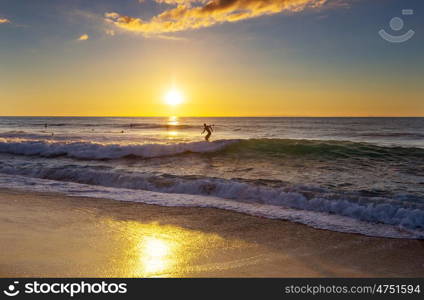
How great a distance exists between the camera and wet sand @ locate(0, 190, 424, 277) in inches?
162

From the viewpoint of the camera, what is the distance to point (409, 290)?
146 inches

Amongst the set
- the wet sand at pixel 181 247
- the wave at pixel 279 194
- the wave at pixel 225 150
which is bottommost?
the wet sand at pixel 181 247

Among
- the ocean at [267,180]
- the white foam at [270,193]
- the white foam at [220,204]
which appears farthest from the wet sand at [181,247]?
the white foam at [270,193]

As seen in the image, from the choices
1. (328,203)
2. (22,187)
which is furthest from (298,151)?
(22,187)

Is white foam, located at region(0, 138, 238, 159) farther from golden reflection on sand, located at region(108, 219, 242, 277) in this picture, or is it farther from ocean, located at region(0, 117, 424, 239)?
golden reflection on sand, located at region(108, 219, 242, 277)

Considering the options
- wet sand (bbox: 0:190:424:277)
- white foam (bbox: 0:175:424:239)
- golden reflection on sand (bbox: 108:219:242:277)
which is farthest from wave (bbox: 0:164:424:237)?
golden reflection on sand (bbox: 108:219:242:277)

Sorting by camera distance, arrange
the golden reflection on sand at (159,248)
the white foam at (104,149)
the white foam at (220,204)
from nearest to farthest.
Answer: the golden reflection on sand at (159,248) → the white foam at (220,204) → the white foam at (104,149)

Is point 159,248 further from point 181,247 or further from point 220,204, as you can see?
point 220,204

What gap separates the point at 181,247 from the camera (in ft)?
16.2

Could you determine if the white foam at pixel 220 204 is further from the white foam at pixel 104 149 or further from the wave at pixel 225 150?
the wave at pixel 225 150

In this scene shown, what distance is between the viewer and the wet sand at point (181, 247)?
4.11 meters

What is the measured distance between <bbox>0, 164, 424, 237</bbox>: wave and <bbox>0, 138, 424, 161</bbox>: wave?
21.4 ft

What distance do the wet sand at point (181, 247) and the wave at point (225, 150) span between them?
11505 millimetres

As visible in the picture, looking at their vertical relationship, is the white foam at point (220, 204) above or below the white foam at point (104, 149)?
below
